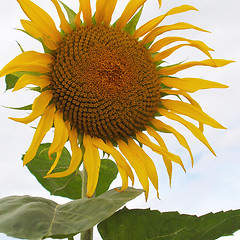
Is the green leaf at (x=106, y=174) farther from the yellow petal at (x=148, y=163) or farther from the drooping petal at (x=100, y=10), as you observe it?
the drooping petal at (x=100, y=10)

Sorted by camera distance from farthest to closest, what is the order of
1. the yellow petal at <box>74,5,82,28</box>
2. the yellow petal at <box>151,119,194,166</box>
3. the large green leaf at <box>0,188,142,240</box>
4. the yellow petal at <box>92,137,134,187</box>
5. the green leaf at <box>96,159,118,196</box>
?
the green leaf at <box>96,159,118,196</box>, the yellow petal at <box>151,119,194,166</box>, the yellow petal at <box>74,5,82,28</box>, the yellow petal at <box>92,137,134,187</box>, the large green leaf at <box>0,188,142,240</box>

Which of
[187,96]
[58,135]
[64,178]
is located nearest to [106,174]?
[64,178]

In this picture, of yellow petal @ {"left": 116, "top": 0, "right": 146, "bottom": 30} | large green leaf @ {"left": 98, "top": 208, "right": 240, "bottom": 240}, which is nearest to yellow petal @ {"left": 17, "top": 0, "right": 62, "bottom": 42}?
yellow petal @ {"left": 116, "top": 0, "right": 146, "bottom": 30}

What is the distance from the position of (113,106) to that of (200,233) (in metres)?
0.66

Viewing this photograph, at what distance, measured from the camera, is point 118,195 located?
1690 millimetres

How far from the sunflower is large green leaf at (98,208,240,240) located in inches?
5.4

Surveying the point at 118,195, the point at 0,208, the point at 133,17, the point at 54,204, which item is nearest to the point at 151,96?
the point at 133,17

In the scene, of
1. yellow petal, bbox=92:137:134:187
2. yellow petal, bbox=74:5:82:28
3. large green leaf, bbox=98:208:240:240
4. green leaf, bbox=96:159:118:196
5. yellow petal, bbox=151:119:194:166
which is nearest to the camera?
large green leaf, bbox=98:208:240:240

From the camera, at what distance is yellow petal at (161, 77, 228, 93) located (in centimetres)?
208

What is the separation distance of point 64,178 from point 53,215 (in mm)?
537

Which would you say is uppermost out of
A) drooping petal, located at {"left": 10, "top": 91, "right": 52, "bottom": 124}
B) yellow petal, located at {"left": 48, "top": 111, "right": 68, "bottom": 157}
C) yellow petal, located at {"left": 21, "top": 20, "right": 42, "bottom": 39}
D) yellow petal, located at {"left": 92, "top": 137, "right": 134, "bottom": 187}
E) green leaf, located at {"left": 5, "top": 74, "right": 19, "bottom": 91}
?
yellow petal, located at {"left": 21, "top": 20, "right": 42, "bottom": 39}

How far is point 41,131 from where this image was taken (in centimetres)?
176

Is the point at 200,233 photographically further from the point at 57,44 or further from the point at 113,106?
the point at 57,44

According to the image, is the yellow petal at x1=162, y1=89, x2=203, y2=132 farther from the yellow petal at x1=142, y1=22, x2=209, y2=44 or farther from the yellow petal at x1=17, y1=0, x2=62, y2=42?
the yellow petal at x1=17, y1=0, x2=62, y2=42
